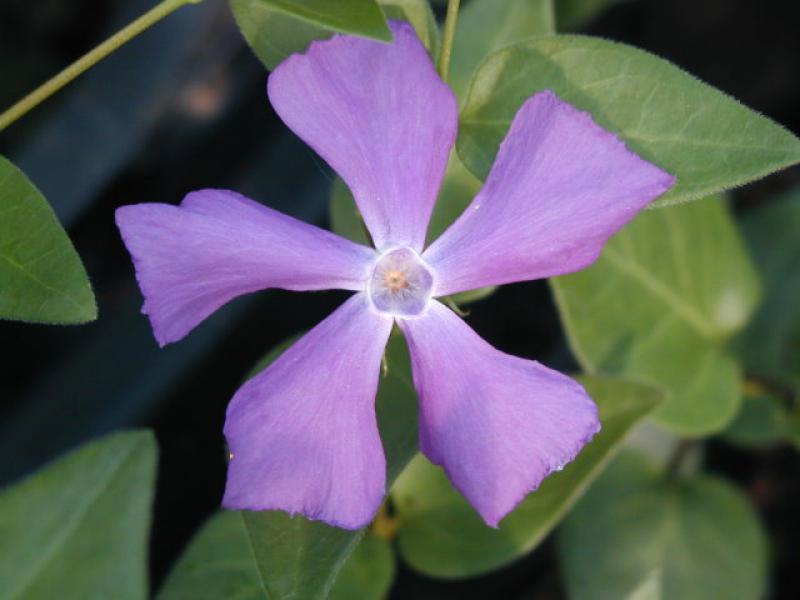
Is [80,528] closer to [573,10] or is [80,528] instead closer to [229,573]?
[229,573]

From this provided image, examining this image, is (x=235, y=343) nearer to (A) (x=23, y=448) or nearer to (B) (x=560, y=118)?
(A) (x=23, y=448)

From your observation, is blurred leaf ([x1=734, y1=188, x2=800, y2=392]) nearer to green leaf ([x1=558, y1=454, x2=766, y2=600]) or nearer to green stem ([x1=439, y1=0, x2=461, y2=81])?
green leaf ([x1=558, y1=454, x2=766, y2=600])

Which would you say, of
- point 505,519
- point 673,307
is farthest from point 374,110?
point 673,307

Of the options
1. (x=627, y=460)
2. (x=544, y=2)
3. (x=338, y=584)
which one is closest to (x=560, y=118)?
(x=544, y=2)

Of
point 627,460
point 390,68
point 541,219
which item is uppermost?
point 390,68

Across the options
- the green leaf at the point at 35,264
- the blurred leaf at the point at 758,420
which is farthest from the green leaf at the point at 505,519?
the green leaf at the point at 35,264

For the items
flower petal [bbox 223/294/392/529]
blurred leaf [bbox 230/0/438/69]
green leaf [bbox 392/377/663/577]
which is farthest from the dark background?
flower petal [bbox 223/294/392/529]

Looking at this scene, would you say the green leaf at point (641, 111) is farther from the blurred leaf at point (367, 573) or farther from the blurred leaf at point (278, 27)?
the blurred leaf at point (367, 573)
